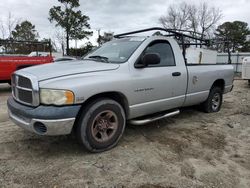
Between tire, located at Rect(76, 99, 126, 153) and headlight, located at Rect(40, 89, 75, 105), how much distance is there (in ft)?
1.14

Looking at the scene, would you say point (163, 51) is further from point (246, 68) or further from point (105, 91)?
point (246, 68)

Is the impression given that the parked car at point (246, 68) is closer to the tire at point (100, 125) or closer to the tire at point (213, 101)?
the tire at point (213, 101)

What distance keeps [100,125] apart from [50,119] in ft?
2.69

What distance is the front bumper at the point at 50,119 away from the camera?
3467 millimetres

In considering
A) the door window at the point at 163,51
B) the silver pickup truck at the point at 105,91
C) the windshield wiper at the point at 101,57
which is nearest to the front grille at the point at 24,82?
the silver pickup truck at the point at 105,91

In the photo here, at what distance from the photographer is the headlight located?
349cm

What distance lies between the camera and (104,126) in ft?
13.3

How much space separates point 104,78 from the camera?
12.8 ft

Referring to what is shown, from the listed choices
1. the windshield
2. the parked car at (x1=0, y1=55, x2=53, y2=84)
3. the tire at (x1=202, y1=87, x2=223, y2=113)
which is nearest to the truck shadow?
the windshield

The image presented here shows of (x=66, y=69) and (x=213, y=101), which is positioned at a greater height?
(x=66, y=69)

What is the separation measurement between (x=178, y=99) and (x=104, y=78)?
1.95m

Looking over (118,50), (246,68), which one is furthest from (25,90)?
(246,68)

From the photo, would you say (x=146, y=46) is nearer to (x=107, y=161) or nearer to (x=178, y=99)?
(x=178, y=99)

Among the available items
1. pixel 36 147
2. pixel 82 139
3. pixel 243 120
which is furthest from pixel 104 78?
pixel 243 120
